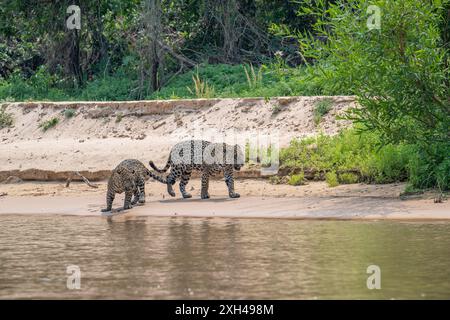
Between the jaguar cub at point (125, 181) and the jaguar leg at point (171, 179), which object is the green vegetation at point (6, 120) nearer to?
the jaguar leg at point (171, 179)

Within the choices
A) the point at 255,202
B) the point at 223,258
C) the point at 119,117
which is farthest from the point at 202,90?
the point at 223,258

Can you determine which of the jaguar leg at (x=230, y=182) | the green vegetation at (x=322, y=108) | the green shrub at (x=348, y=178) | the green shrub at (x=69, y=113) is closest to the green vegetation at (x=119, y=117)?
the green shrub at (x=69, y=113)

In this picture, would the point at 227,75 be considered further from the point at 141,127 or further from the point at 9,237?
the point at 9,237

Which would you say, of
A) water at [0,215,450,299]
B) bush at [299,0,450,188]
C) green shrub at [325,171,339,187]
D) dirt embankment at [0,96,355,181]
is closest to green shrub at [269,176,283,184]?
dirt embankment at [0,96,355,181]

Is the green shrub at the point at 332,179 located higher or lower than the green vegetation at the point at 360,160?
lower

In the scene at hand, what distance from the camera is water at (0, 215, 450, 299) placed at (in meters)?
9.46

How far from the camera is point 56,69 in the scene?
1045 inches

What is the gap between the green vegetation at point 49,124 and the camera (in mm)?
20559

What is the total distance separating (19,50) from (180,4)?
15.1ft

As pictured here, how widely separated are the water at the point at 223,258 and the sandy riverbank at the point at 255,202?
45 centimetres

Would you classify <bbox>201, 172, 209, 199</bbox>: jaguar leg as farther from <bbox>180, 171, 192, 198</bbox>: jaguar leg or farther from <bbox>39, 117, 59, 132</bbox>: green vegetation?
<bbox>39, 117, 59, 132</bbox>: green vegetation

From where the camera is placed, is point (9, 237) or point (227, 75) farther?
point (227, 75)

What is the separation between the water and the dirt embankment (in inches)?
151
